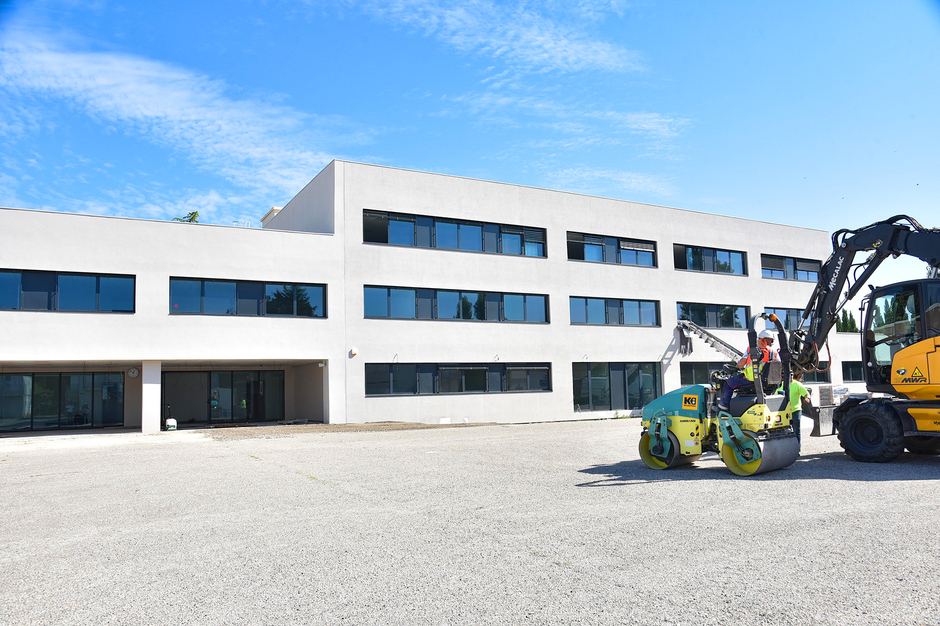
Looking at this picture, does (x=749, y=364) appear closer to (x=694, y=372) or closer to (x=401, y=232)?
(x=401, y=232)

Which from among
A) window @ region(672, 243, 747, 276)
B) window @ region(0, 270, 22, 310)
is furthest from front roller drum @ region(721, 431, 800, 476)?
window @ region(672, 243, 747, 276)

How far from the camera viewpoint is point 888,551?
5836mm

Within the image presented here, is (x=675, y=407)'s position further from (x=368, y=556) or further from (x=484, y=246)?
(x=484, y=246)

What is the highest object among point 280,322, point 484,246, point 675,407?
point 484,246

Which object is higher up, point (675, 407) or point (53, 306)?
point (53, 306)

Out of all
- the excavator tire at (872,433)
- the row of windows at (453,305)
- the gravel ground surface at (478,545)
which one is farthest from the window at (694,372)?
the excavator tire at (872,433)

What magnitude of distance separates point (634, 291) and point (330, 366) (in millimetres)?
14199

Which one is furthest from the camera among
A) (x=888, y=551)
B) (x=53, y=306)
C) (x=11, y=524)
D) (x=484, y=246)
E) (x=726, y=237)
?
(x=726, y=237)

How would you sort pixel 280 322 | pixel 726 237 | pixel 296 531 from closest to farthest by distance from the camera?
pixel 296 531
pixel 280 322
pixel 726 237

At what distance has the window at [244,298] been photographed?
2300 centimetres

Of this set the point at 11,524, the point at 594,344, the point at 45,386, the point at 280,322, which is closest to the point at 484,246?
the point at 594,344

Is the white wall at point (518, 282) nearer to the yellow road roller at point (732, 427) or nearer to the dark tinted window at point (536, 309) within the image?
the dark tinted window at point (536, 309)

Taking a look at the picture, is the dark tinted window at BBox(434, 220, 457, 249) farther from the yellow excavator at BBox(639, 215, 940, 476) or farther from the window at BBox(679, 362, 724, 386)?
the yellow excavator at BBox(639, 215, 940, 476)

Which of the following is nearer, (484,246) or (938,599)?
(938,599)
